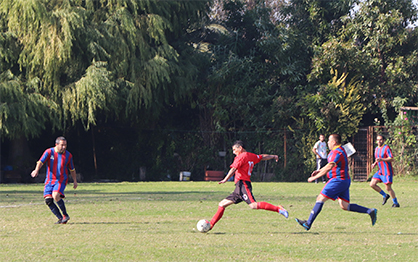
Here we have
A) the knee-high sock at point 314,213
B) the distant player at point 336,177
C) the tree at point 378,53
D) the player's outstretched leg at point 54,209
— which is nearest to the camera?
the knee-high sock at point 314,213

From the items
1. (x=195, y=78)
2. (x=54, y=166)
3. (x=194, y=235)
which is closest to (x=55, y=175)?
(x=54, y=166)

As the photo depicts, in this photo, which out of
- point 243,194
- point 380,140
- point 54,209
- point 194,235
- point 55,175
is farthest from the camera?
point 380,140

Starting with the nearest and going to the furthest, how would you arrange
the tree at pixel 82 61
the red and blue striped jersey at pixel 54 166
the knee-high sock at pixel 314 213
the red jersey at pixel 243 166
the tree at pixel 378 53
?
the knee-high sock at pixel 314 213, the red jersey at pixel 243 166, the red and blue striped jersey at pixel 54 166, the tree at pixel 82 61, the tree at pixel 378 53

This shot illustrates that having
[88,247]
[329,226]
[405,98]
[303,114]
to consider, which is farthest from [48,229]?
[405,98]

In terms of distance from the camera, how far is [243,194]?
9148 mm

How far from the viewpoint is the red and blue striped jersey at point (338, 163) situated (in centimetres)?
880

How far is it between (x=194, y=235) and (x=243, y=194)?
122 centimetres

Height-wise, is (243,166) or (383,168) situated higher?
(243,166)

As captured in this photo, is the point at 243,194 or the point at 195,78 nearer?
the point at 243,194

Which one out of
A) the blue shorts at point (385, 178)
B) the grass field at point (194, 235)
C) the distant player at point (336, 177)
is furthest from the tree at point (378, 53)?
the distant player at point (336, 177)

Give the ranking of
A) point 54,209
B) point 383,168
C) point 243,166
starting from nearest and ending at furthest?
point 243,166 < point 54,209 < point 383,168

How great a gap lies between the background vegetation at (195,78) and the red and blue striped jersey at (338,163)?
16.9m

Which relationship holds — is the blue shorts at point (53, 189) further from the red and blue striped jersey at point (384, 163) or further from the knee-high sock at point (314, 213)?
the red and blue striped jersey at point (384, 163)

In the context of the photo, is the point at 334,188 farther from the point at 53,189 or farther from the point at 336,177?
the point at 53,189
